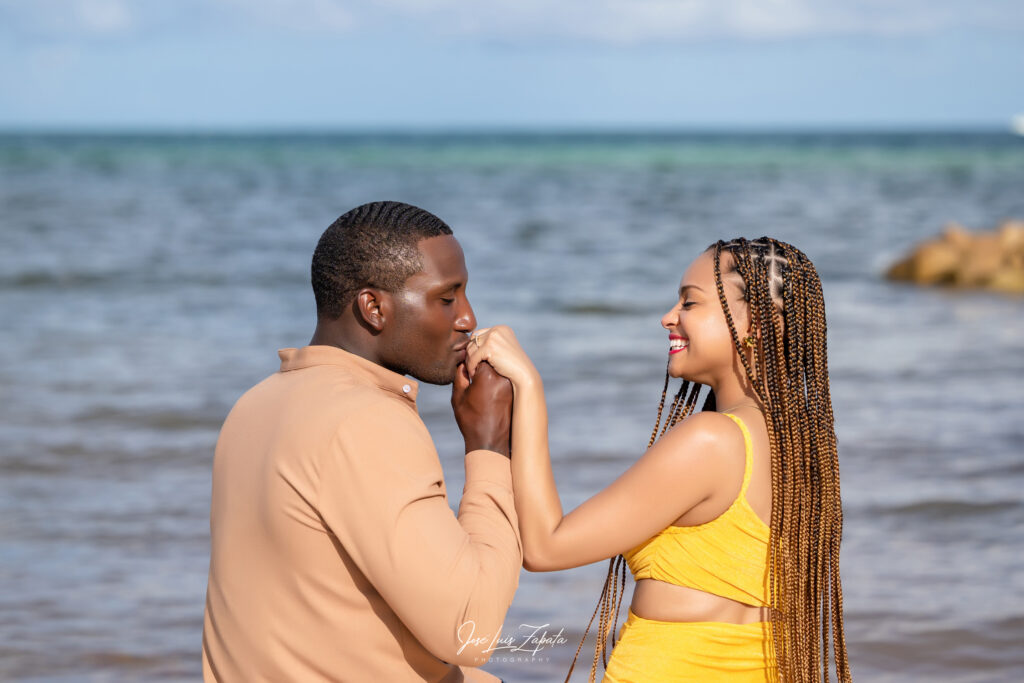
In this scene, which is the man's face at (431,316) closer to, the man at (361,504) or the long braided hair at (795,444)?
the man at (361,504)

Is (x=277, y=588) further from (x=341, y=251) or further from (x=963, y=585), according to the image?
(x=963, y=585)

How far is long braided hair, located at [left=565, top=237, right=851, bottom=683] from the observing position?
2598 millimetres

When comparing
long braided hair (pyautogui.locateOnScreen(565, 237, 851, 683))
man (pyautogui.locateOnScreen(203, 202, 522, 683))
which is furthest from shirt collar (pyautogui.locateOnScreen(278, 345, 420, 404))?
long braided hair (pyautogui.locateOnScreen(565, 237, 851, 683))

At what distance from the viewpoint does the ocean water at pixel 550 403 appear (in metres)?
5.24

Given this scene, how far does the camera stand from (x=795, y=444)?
2.64m

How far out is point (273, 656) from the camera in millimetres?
2146

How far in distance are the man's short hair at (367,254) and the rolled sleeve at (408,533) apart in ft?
1.08

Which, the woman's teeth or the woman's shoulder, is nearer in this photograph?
the woman's shoulder

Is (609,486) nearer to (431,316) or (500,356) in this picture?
(500,356)

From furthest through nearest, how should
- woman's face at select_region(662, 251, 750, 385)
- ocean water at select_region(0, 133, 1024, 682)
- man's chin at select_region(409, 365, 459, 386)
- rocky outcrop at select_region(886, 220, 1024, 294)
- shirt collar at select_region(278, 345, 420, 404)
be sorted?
rocky outcrop at select_region(886, 220, 1024, 294) → ocean water at select_region(0, 133, 1024, 682) → woman's face at select_region(662, 251, 750, 385) → man's chin at select_region(409, 365, 459, 386) → shirt collar at select_region(278, 345, 420, 404)

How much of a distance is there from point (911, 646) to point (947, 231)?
52.1 feet

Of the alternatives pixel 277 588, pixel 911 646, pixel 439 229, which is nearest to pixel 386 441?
pixel 277 588

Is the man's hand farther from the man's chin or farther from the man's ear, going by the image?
the man's ear

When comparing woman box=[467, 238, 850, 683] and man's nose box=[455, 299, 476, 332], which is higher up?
man's nose box=[455, 299, 476, 332]
